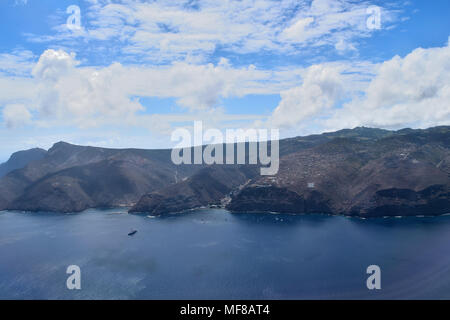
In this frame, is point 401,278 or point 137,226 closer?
point 401,278

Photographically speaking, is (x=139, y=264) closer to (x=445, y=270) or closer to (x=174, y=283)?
(x=174, y=283)

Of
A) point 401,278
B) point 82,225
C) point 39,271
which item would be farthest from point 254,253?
point 82,225

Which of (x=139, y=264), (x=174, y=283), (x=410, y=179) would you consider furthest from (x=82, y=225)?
(x=410, y=179)

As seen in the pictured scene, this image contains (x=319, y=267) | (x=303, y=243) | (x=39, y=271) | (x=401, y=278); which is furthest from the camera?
(x=303, y=243)

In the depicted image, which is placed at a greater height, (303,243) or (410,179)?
(410,179)
